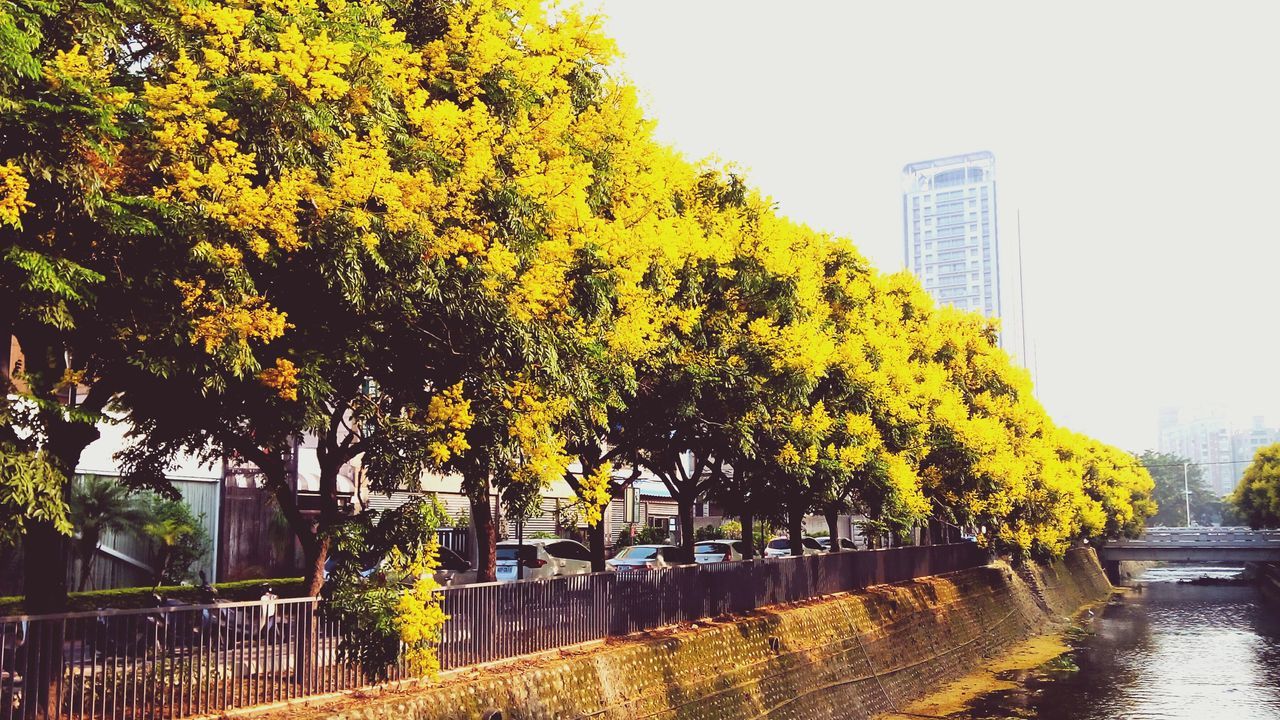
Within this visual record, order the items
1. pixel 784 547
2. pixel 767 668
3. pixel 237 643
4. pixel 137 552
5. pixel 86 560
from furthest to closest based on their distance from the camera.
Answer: pixel 784 547, pixel 137 552, pixel 86 560, pixel 767 668, pixel 237 643

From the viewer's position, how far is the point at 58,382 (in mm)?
10672

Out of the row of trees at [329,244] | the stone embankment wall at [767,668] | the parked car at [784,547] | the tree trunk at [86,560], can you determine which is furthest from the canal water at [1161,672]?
the tree trunk at [86,560]

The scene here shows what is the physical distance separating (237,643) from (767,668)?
45.0 ft

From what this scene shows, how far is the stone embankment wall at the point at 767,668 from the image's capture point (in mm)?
16094

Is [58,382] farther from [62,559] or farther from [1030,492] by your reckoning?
[1030,492]

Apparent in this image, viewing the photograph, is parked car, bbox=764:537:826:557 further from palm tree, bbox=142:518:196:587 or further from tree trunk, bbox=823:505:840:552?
palm tree, bbox=142:518:196:587

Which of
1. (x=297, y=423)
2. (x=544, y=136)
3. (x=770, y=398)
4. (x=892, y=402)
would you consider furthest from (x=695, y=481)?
(x=297, y=423)

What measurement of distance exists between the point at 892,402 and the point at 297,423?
2158cm

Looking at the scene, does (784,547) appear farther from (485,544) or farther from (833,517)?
(485,544)

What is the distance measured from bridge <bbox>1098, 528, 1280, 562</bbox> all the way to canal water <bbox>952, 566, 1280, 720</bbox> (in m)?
12.8

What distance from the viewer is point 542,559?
30.3 m

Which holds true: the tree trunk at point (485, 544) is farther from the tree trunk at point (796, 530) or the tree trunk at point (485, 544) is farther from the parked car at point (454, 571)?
the tree trunk at point (796, 530)

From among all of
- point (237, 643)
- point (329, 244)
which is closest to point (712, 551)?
point (237, 643)

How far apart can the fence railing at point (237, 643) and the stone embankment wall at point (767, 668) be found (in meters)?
0.63
